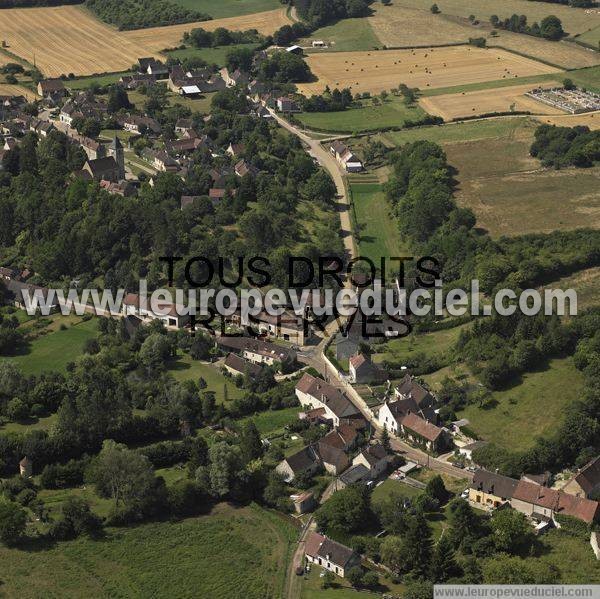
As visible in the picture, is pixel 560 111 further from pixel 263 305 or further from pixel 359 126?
pixel 263 305

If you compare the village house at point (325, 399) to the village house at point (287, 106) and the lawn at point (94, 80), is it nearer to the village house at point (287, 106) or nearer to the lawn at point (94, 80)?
the village house at point (287, 106)

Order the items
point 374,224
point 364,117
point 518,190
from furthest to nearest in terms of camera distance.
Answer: point 364,117 < point 518,190 < point 374,224

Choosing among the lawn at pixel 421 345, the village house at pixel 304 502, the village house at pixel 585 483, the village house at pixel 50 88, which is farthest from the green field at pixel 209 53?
the village house at pixel 585 483

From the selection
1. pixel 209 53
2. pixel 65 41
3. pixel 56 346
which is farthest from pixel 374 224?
pixel 65 41

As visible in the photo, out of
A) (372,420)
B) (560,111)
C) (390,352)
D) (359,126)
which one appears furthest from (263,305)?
(560,111)

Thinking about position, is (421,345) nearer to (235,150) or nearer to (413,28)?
(235,150)

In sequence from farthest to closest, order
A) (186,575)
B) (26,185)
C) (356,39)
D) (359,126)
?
1. (356,39)
2. (359,126)
3. (26,185)
4. (186,575)
